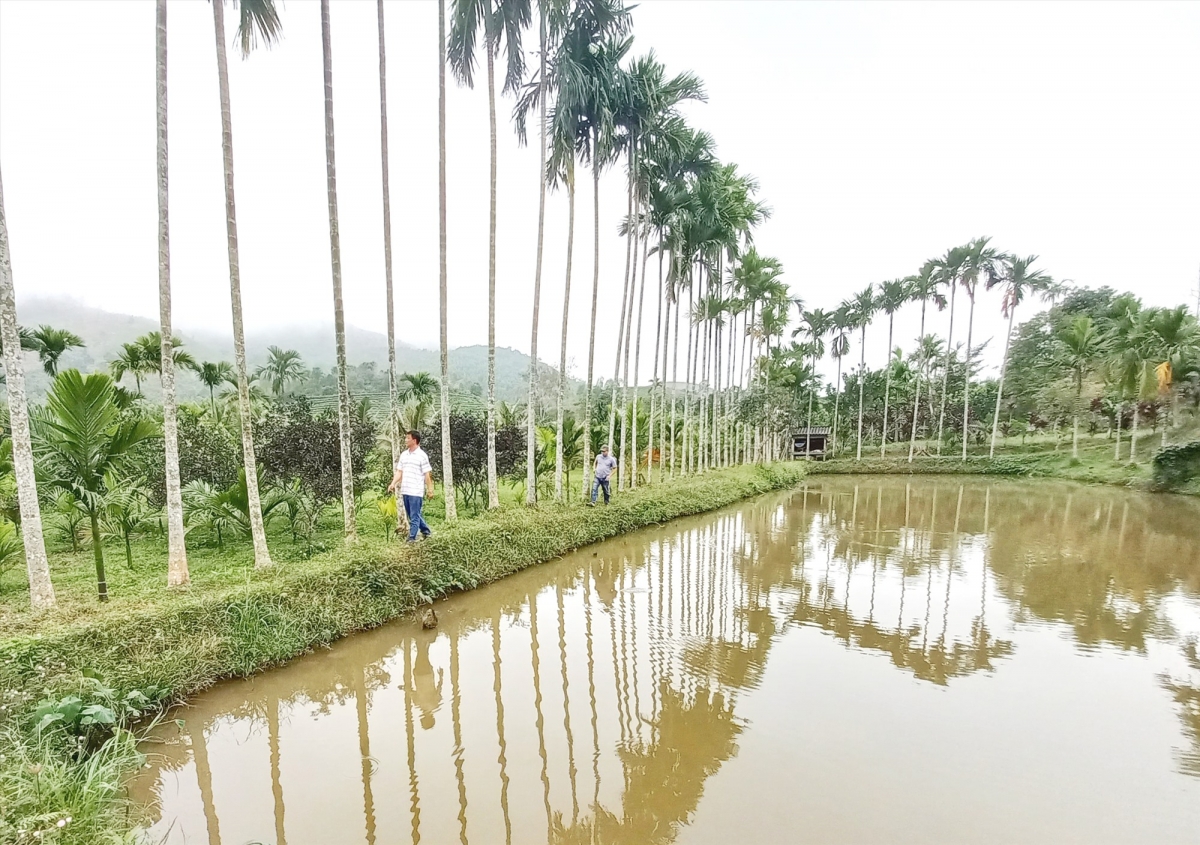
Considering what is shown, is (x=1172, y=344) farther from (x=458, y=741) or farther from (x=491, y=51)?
(x=458, y=741)

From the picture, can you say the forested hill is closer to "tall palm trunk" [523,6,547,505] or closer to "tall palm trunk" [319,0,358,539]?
"tall palm trunk" [523,6,547,505]

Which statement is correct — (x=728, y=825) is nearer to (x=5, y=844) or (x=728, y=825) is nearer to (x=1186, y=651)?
(x=5, y=844)

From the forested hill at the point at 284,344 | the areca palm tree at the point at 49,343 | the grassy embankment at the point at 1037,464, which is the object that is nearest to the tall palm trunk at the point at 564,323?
the areca palm tree at the point at 49,343

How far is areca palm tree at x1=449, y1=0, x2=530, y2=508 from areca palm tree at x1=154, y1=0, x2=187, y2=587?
549cm

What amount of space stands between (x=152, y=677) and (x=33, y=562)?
1703mm

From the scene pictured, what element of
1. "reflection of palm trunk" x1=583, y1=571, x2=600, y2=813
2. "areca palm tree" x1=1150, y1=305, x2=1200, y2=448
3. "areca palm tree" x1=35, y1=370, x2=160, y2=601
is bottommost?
"reflection of palm trunk" x1=583, y1=571, x2=600, y2=813

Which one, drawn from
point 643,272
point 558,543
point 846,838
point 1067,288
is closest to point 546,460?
point 558,543

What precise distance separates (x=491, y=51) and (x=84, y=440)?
956 centimetres

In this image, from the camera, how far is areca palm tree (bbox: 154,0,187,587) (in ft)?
19.2

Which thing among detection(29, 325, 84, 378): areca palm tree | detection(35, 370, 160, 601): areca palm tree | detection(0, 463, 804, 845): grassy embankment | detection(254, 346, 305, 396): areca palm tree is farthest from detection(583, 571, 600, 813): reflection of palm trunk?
detection(254, 346, 305, 396): areca palm tree

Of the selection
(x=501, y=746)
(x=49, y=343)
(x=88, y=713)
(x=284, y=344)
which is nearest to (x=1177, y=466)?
(x=501, y=746)

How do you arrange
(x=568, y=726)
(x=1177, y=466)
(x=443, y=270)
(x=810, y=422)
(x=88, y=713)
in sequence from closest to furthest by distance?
(x=88, y=713) < (x=568, y=726) < (x=443, y=270) < (x=1177, y=466) < (x=810, y=422)

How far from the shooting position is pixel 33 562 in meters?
5.05

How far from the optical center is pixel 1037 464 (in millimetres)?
27984
